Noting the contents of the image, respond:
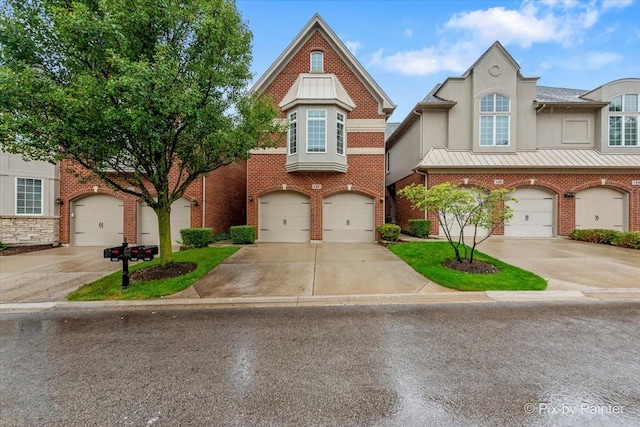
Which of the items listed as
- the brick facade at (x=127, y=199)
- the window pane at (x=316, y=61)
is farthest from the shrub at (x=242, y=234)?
the window pane at (x=316, y=61)

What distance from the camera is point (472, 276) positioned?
7492mm

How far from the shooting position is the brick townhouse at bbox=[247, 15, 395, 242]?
14.6m

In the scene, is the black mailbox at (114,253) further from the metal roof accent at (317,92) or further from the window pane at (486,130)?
the window pane at (486,130)

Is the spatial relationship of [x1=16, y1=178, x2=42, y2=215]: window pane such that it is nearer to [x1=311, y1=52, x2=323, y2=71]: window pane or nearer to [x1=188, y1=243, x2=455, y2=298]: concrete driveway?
[x1=188, y1=243, x2=455, y2=298]: concrete driveway

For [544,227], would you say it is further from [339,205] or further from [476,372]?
[476,372]

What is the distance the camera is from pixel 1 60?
21.2 feet

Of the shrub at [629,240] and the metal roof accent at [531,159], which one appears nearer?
the shrub at [629,240]

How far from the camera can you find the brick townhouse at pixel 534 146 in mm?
14797

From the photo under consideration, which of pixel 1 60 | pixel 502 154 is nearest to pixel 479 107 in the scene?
pixel 502 154

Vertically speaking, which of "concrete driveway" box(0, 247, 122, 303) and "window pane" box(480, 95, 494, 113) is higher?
"window pane" box(480, 95, 494, 113)

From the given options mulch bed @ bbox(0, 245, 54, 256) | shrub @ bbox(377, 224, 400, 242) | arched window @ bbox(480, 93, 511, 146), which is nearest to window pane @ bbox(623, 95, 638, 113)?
arched window @ bbox(480, 93, 511, 146)

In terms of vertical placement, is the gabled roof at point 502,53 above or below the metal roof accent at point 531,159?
above

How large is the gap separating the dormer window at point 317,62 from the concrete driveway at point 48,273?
12.5 m

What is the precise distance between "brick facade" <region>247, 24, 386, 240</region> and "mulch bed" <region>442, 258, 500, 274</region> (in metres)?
6.14
